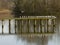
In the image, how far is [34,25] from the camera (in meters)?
2.74

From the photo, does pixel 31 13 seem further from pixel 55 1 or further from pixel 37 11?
pixel 55 1

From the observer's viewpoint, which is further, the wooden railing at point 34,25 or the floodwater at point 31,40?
the wooden railing at point 34,25

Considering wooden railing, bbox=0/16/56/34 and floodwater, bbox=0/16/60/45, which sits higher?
wooden railing, bbox=0/16/56/34

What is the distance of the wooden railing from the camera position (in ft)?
8.79

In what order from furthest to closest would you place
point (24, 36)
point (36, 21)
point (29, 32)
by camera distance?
point (36, 21)
point (29, 32)
point (24, 36)

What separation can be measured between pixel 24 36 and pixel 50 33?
1.41 feet

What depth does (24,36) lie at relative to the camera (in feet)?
8.01

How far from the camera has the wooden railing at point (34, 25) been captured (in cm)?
268

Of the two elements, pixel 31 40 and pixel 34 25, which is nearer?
pixel 31 40

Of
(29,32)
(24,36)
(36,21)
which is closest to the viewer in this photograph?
(24,36)

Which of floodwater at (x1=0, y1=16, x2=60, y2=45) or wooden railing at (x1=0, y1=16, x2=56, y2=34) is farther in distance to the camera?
wooden railing at (x1=0, y1=16, x2=56, y2=34)

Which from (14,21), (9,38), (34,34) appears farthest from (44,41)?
(14,21)

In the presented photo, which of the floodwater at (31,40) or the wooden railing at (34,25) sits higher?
the wooden railing at (34,25)

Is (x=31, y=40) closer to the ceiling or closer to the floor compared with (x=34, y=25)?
closer to the floor
